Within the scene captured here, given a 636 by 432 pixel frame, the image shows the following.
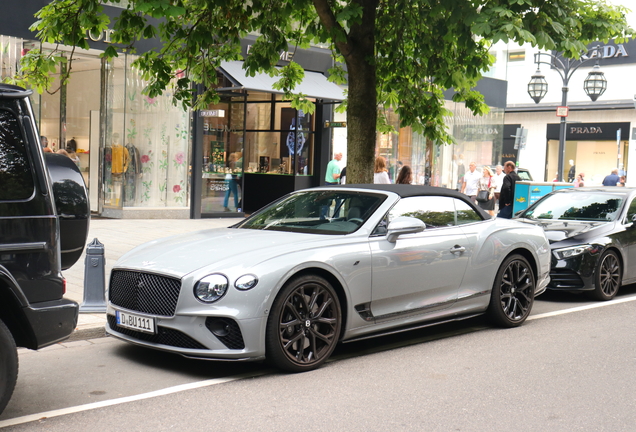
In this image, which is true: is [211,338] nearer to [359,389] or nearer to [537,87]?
[359,389]

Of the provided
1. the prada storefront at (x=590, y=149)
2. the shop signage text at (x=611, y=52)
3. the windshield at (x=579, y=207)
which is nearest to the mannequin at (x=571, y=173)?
the prada storefront at (x=590, y=149)

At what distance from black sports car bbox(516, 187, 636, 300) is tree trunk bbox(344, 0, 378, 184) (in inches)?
98.2

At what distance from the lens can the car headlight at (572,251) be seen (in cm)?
923

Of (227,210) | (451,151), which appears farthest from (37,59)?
(451,151)

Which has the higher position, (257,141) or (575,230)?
(257,141)

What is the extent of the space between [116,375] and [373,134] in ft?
19.3

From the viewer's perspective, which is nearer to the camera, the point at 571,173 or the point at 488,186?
the point at 488,186

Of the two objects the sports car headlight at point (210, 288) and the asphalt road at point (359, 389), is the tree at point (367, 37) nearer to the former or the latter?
the asphalt road at point (359, 389)

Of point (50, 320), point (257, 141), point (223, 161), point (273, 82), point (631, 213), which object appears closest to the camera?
point (50, 320)

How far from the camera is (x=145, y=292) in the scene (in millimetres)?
5477

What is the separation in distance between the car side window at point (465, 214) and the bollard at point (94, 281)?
353 cm

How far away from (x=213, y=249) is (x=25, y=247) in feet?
5.78

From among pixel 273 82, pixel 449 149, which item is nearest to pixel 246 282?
pixel 273 82

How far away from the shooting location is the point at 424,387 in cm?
528
